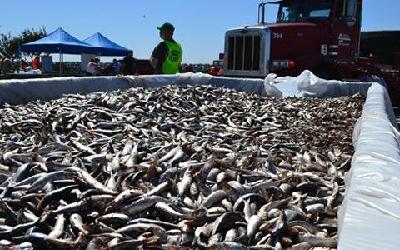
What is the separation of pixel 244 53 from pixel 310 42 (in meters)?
1.83

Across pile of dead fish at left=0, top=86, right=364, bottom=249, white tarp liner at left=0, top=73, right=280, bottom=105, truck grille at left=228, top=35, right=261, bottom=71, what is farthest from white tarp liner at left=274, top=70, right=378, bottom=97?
pile of dead fish at left=0, top=86, right=364, bottom=249

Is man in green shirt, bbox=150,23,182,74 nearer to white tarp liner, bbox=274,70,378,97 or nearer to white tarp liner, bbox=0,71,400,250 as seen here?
white tarp liner, bbox=0,71,400,250

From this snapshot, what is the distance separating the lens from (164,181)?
4074 millimetres

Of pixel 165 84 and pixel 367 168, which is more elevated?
pixel 165 84

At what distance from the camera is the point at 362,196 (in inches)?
103

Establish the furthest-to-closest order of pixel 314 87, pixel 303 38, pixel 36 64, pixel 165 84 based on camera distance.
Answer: pixel 36 64 → pixel 303 38 → pixel 165 84 → pixel 314 87

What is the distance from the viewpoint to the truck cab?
13.0 metres

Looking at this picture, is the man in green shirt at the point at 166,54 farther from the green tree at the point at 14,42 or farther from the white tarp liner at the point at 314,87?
the green tree at the point at 14,42

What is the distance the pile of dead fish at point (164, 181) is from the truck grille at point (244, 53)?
6453mm

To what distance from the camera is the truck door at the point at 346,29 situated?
41.9ft

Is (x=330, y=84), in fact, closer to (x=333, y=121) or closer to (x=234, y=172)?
(x=333, y=121)

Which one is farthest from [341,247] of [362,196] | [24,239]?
[24,239]

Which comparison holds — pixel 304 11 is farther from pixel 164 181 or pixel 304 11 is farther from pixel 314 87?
pixel 164 181

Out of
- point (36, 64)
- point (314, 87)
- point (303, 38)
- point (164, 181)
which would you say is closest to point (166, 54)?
point (314, 87)
